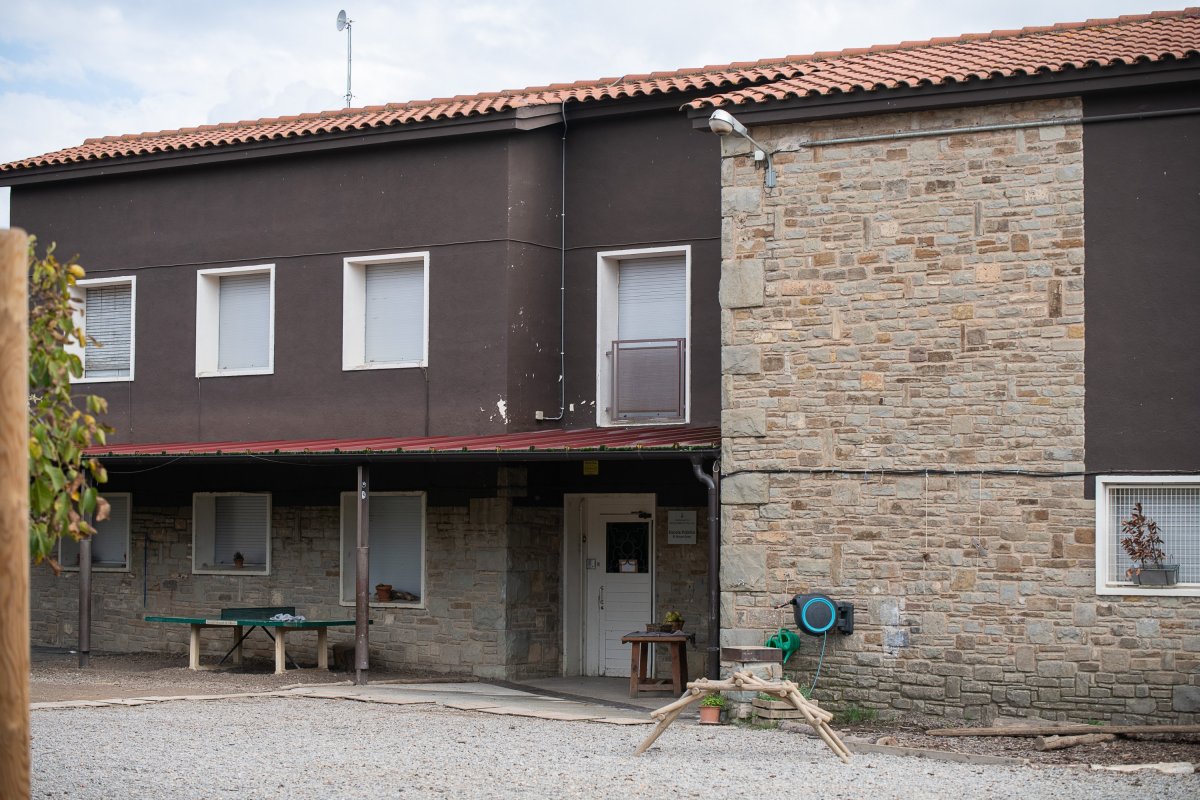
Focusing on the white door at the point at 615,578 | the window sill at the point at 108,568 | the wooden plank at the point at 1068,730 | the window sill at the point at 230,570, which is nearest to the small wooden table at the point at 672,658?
the white door at the point at 615,578

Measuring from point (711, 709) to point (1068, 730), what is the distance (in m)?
2.83

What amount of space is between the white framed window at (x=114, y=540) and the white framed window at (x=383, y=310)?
13.4 ft

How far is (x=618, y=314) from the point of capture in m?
16.0

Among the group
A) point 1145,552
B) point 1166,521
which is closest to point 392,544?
point 1145,552

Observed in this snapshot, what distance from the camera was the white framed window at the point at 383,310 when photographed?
16.2 m

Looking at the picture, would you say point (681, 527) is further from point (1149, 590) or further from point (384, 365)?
point (1149, 590)

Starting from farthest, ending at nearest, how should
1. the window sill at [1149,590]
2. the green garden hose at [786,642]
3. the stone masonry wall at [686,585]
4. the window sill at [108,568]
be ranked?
the window sill at [108,568] < the stone masonry wall at [686,585] < the green garden hose at [786,642] < the window sill at [1149,590]

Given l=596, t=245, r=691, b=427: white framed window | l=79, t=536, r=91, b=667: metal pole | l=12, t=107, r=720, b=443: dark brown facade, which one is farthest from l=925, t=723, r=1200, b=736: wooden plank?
l=79, t=536, r=91, b=667: metal pole

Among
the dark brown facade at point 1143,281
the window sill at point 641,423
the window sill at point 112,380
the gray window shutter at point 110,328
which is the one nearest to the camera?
the dark brown facade at point 1143,281

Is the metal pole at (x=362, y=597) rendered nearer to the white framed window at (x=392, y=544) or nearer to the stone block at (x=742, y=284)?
the white framed window at (x=392, y=544)

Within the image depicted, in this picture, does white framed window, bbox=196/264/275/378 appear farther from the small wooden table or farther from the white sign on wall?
the small wooden table

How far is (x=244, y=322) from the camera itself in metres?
17.4

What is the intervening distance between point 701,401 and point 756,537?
2.73 metres

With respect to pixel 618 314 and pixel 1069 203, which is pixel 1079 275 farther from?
pixel 618 314
